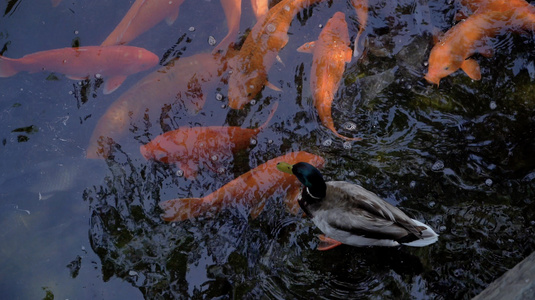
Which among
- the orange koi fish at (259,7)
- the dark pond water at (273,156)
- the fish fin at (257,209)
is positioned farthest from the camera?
the orange koi fish at (259,7)

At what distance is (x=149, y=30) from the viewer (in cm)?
489

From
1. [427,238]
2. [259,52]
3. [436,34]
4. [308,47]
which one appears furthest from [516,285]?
[259,52]

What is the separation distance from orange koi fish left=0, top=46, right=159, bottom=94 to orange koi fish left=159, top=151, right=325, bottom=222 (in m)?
1.48

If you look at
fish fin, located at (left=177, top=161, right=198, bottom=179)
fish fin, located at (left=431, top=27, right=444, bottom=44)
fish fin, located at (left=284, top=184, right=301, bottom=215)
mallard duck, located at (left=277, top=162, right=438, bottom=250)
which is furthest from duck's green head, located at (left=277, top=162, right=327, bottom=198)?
fish fin, located at (left=431, top=27, right=444, bottom=44)

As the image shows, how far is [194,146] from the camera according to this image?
4219mm

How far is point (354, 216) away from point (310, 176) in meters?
0.43

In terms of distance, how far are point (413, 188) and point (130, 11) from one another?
3297mm

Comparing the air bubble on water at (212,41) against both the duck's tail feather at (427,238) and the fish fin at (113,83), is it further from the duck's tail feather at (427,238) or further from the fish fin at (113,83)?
the duck's tail feather at (427,238)

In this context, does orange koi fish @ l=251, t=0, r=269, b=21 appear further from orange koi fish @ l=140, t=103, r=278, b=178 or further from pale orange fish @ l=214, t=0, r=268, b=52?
orange koi fish @ l=140, t=103, r=278, b=178

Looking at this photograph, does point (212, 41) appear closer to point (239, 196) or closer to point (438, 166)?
point (239, 196)

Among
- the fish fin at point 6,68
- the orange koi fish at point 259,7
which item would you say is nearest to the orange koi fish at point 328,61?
the orange koi fish at point 259,7

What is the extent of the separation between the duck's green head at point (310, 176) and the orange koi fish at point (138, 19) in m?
2.37

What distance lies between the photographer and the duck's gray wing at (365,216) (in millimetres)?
3279

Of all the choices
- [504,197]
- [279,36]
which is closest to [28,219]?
[279,36]
